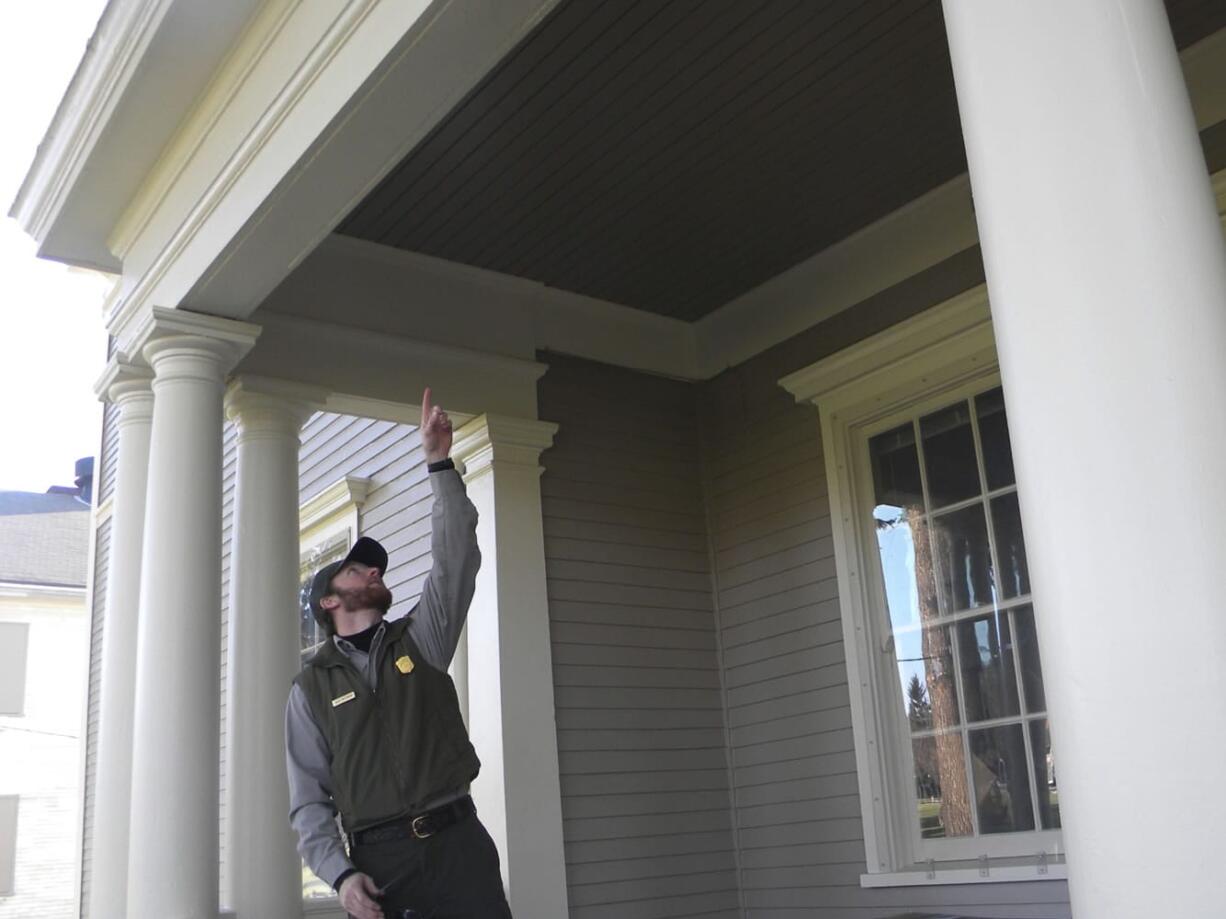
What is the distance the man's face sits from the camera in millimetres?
2973

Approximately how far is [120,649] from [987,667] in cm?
338

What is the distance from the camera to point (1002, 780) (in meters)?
4.70

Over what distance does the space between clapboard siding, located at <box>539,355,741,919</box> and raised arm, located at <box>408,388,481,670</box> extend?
7.78ft

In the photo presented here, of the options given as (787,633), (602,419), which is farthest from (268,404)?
(787,633)

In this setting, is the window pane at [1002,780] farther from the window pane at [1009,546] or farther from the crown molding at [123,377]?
the crown molding at [123,377]

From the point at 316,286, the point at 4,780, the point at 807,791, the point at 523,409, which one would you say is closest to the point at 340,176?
the point at 316,286

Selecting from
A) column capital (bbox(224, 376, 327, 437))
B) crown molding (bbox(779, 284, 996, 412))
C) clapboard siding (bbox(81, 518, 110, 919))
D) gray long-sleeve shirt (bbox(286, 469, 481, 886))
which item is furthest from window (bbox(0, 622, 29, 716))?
gray long-sleeve shirt (bbox(286, 469, 481, 886))

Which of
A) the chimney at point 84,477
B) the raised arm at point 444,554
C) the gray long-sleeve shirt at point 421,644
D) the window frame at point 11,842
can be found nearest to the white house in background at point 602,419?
the raised arm at point 444,554

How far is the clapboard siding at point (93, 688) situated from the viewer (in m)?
9.71

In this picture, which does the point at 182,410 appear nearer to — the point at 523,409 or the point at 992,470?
the point at 523,409

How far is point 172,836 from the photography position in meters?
4.01

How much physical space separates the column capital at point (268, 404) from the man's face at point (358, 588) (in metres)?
2.14

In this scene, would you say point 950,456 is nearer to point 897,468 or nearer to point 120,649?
point 897,468

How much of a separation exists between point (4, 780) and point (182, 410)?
661 inches
